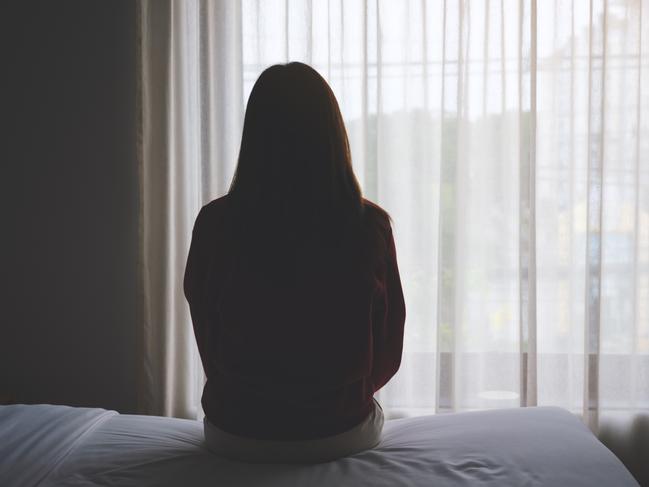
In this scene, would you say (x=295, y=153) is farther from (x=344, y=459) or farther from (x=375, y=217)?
(x=344, y=459)

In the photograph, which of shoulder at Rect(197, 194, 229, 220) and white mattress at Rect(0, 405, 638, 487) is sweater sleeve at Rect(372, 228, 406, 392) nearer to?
white mattress at Rect(0, 405, 638, 487)

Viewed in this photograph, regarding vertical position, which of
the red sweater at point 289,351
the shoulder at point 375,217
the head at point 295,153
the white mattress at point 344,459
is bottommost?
the white mattress at point 344,459

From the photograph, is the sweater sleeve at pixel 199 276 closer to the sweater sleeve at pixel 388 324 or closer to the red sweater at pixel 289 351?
the red sweater at pixel 289 351

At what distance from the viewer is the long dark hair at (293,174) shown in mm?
1251

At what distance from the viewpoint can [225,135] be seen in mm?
2518

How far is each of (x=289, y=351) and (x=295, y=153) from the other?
15.8 inches

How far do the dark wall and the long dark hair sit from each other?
1.50 metres

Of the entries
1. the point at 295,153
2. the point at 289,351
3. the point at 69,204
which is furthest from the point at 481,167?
the point at 69,204

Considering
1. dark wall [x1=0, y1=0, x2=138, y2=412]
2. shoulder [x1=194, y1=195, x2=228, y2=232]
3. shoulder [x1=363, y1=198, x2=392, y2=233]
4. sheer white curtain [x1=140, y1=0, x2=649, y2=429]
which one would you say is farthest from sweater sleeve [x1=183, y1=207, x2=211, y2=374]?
dark wall [x1=0, y1=0, x2=138, y2=412]

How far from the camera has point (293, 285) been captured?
1.22 meters

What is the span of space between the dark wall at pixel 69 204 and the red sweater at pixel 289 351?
1487 mm

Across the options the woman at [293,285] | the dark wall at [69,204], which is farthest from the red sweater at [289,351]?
the dark wall at [69,204]

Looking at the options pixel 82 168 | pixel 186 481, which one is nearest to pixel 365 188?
pixel 82 168

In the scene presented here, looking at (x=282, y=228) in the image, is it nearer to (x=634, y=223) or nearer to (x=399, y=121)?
(x=399, y=121)
